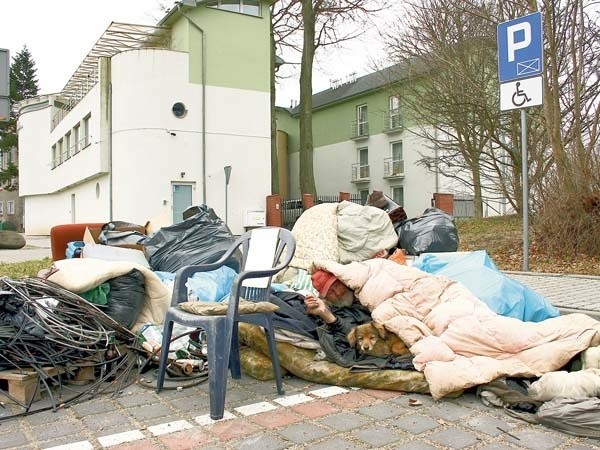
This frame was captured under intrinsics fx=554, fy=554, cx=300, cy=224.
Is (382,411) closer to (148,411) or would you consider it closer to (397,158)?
(148,411)

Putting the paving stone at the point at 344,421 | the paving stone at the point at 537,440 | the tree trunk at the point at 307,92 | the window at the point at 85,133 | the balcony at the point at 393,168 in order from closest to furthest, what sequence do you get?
the paving stone at the point at 537,440
the paving stone at the point at 344,421
the tree trunk at the point at 307,92
the window at the point at 85,133
the balcony at the point at 393,168

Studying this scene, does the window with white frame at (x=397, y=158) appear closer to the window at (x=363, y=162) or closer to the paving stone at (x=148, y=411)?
the window at (x=363, y=162)

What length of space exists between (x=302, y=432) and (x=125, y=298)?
6.06 feet

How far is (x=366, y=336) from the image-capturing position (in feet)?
11.3

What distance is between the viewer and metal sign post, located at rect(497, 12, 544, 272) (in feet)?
20.6

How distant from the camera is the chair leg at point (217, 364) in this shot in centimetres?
268

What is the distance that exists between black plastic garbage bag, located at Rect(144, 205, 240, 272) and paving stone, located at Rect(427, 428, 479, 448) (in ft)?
12.6

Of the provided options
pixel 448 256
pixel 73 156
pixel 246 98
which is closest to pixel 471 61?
pixel 448 256

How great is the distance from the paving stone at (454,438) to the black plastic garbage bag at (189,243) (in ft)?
12.6

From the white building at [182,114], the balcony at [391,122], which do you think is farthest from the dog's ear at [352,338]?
the balcony at [391,122]

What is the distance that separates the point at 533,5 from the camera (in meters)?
8.52

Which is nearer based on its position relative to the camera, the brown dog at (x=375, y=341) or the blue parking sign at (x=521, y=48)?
the brown dog at (x=375, y=341)

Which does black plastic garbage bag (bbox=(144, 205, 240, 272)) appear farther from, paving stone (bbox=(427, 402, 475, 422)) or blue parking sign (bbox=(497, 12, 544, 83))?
blue parking sign (bbox=(497, 12, 544, 83))

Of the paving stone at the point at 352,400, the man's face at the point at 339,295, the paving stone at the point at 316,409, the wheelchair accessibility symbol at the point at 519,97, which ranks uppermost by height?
the wheelchair accessibility symbol at the point at 519,97
